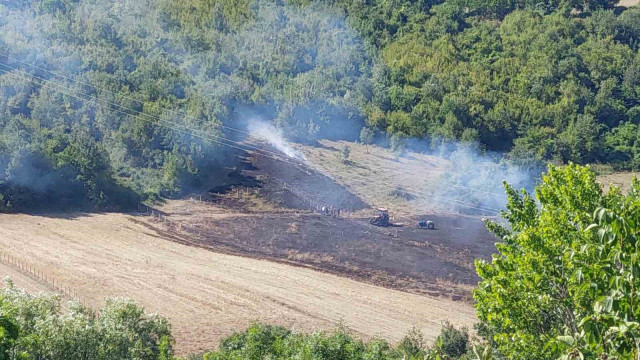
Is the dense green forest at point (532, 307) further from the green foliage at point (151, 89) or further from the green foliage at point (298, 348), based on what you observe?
the green foliage at point (151, 89)

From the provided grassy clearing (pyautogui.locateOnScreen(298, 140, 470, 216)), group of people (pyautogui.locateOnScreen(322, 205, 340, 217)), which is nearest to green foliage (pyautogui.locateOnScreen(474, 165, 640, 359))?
group of people (pyautogui.locateOnScreen(322, 205, 340, 217))

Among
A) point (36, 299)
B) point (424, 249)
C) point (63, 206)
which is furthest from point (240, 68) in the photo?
point (36, 299)

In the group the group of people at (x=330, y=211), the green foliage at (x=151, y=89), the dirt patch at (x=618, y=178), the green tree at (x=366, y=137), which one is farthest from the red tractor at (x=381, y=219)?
the dirt patch at (x=618, y=178)

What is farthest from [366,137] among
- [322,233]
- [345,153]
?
[322,233]

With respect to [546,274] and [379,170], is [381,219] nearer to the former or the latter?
[379,170]

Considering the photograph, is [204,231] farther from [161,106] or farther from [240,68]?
[240,68]

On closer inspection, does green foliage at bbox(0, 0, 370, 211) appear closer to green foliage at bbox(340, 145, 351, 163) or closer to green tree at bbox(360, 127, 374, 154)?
green tree at bbox(360, 127, 374, 154)

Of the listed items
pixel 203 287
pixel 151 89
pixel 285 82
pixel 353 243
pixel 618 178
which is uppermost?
pixel 285 82
